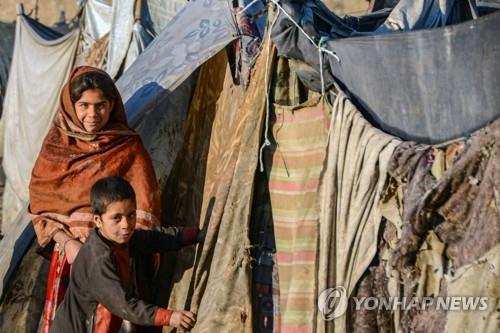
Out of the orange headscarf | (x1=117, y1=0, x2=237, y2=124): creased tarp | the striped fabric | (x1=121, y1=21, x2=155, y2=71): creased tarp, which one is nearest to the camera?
the striped fabric

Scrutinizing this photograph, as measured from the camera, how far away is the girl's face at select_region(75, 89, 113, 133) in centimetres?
516

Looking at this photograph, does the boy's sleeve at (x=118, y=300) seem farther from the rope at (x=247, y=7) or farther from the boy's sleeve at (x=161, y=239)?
the rope at (x=247, y=7)

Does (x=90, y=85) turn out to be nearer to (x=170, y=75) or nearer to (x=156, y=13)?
(x=170, y=75)

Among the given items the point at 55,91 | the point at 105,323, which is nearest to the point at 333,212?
the point at 105,323

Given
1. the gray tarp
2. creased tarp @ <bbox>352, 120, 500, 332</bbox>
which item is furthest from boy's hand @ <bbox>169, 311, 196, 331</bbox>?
the gray tarp

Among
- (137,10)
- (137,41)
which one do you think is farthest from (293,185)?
(137,10)

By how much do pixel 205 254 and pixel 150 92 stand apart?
1074 mm

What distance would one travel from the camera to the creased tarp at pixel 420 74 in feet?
13.3

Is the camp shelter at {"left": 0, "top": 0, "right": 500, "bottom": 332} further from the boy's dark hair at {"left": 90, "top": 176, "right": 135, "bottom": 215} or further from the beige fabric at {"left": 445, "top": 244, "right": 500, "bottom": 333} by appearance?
the boy's dark hair at {"left": 90, "top": 176, "right": 135, "bottom": 215}

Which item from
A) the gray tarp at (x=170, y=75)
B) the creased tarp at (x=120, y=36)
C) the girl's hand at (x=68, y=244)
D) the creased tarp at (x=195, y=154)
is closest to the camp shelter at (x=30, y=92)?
the creased tarp at (x=120, y=36)

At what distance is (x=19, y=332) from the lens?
222 inches

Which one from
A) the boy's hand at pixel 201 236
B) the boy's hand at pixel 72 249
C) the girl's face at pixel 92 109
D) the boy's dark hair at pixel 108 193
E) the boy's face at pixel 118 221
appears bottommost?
the boy's hand at pixel 72 249

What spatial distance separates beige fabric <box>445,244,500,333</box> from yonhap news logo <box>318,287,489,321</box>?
2 centimetres

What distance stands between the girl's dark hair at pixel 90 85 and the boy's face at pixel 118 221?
0.67 metres
